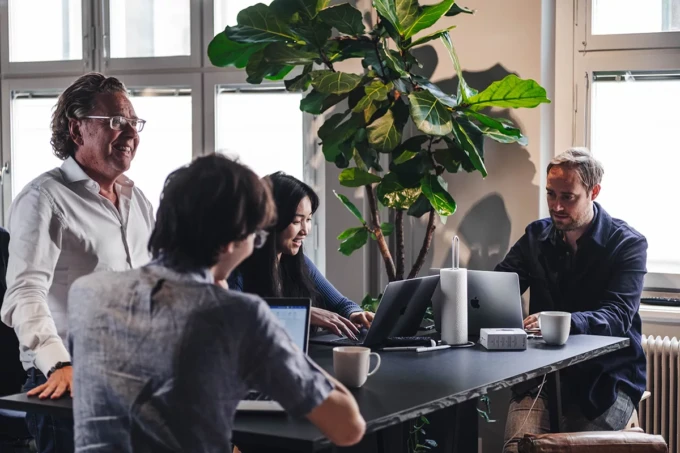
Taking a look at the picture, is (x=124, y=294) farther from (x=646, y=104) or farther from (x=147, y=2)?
(x=147, y=2)

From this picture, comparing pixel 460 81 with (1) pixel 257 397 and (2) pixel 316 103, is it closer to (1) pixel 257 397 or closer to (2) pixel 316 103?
(2) pixel 316 103

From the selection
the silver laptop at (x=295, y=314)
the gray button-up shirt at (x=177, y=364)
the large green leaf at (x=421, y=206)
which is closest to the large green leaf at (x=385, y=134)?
the large green leaf at (x=421, y=206)

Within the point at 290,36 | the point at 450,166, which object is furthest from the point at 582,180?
the point at 290,36

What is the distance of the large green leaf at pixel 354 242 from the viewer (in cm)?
374

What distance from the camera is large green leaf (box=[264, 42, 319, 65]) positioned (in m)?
3.38

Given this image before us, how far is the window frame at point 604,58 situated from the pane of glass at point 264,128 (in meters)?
1.27

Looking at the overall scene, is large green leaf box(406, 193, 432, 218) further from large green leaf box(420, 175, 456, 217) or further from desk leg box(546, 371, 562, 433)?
desk leg box(546, 371, 562, 433)

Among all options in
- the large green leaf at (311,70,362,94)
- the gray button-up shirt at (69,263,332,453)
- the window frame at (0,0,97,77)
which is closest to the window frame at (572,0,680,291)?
the large green leaf at (311,70,362,94)

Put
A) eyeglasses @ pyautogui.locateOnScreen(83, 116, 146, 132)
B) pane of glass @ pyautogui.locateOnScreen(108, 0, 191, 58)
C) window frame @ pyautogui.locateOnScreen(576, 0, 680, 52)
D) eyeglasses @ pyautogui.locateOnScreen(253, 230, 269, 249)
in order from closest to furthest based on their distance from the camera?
eyeglasses @ pyautogui.locateOnScreen(253, 230, 269, 249) → eyeglasses @ pyautogui.locateOnScreen(83, 116, 146, 132) → window frame @ pyautogui.locateOnScreen(576, 0, 680, 52) → pane of glass @ pyautogui.locateOnScreen(108, 0, 191, 58)

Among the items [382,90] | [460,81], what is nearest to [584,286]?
[460,81]

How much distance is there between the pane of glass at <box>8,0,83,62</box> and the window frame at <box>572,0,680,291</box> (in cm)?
250

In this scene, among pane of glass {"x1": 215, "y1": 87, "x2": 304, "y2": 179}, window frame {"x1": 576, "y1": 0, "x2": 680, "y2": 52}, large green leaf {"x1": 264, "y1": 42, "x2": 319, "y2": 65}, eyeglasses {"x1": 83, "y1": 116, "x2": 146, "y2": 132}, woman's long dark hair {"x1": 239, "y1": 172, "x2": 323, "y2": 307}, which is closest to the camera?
eyeglasses {"x1": 83, "y1": 116, "x2": 146, "y2": 132}

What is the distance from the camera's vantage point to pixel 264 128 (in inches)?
178

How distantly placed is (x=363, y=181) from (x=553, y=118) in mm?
1008
